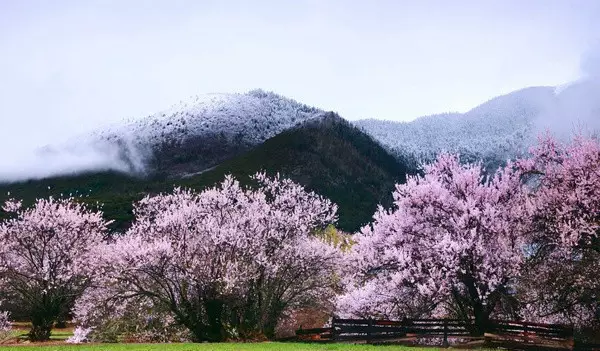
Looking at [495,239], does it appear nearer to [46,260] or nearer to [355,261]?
[355,261]

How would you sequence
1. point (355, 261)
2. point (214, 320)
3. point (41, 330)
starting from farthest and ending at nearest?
point (41, 330) < point (355, 261) < point (214, 320)

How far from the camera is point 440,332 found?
33.7 m

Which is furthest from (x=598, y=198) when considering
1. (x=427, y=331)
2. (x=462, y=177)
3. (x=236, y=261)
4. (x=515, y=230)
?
(x=236, y=261)

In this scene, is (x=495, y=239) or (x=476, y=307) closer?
(x=495, y=239)

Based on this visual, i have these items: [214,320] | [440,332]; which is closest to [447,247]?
[440,332]

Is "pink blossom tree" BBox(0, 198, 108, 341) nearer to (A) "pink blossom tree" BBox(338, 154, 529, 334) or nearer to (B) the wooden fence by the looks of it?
(B) the wooden fence

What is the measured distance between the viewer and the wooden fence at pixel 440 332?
30.5 metres

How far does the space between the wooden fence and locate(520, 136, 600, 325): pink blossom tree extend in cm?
234

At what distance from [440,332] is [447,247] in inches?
189

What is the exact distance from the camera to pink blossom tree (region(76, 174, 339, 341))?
119 ft

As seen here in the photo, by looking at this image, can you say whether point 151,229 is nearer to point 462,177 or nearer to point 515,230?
point 462,177

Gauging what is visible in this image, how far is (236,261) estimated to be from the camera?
36.9 meters

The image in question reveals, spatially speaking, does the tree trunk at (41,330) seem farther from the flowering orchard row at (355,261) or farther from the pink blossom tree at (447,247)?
the pink blossom tree at (447,247)

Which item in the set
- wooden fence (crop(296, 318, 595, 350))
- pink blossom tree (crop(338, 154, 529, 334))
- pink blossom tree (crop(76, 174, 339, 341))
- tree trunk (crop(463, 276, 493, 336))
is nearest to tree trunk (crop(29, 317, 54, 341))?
pink blossom tree (crop(76, 174, 339, 341))
